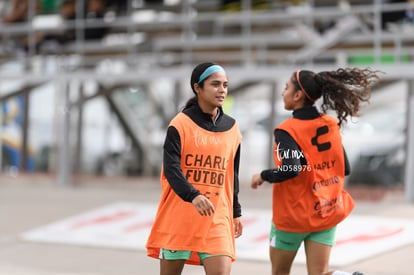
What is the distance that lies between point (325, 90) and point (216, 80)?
1004 mm

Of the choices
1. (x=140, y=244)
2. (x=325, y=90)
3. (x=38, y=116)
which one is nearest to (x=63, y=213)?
(x=140, y=244)

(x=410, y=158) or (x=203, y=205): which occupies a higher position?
(x=203, y=205)

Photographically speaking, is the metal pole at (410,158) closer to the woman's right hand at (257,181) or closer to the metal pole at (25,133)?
the woman's right hand at (257,181)

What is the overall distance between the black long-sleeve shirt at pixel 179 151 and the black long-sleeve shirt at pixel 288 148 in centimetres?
35

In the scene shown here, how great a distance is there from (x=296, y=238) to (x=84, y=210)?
301 inches

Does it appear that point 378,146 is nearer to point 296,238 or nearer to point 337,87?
point 337,87

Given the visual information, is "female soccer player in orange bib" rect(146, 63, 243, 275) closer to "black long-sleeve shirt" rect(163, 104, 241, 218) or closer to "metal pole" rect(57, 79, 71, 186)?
"black long-sleeve shirt" rect(163, 104, 241, 218)

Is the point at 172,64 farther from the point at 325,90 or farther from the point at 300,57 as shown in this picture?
the point at 325,90

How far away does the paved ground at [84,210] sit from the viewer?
7.54 meters

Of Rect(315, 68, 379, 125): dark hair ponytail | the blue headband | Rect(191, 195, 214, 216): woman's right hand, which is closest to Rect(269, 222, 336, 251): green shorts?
Rect(315, 68, 379, 125): dark hair ponytail

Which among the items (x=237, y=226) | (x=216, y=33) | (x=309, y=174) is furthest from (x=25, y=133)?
(x=237, y=226)

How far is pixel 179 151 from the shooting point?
4.21m

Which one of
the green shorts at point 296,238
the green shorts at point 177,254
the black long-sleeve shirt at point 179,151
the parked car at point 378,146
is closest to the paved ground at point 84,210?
the parked car at point 378,146

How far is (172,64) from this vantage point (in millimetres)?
18359
